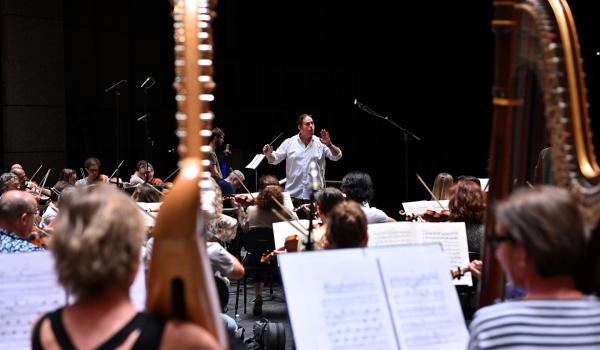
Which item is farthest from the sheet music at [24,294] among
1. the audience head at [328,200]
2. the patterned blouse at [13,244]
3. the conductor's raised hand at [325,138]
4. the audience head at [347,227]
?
the conductor's raised hand at [325,138]

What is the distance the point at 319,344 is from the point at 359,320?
149 mm

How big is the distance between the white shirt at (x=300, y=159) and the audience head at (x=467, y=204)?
13.6 feet

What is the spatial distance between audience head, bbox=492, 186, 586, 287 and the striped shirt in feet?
0.24

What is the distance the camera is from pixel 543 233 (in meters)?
1.82

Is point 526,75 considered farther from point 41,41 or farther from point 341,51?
point 341,51

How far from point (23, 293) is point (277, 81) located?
38.1 feet

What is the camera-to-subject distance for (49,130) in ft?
37.6

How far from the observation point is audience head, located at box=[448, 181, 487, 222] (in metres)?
5.14

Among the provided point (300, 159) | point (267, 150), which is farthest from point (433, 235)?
point (300, 159)

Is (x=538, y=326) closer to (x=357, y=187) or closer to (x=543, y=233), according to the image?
(x=543, y=233)

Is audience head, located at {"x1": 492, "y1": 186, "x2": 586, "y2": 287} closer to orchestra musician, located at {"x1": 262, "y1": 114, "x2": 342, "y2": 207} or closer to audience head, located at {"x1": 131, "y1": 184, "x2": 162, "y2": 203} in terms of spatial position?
audience head, located at {"x1": 131, "y1": 184, "x2": 162, "y2": 203}

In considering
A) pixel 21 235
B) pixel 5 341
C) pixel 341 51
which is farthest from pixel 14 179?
pixel 341 51

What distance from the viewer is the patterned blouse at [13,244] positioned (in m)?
3.89

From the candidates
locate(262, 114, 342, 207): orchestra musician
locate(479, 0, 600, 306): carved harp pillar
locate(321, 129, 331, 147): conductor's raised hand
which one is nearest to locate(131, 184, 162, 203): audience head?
locate(262, 114, 342, 207): orchestra musician
